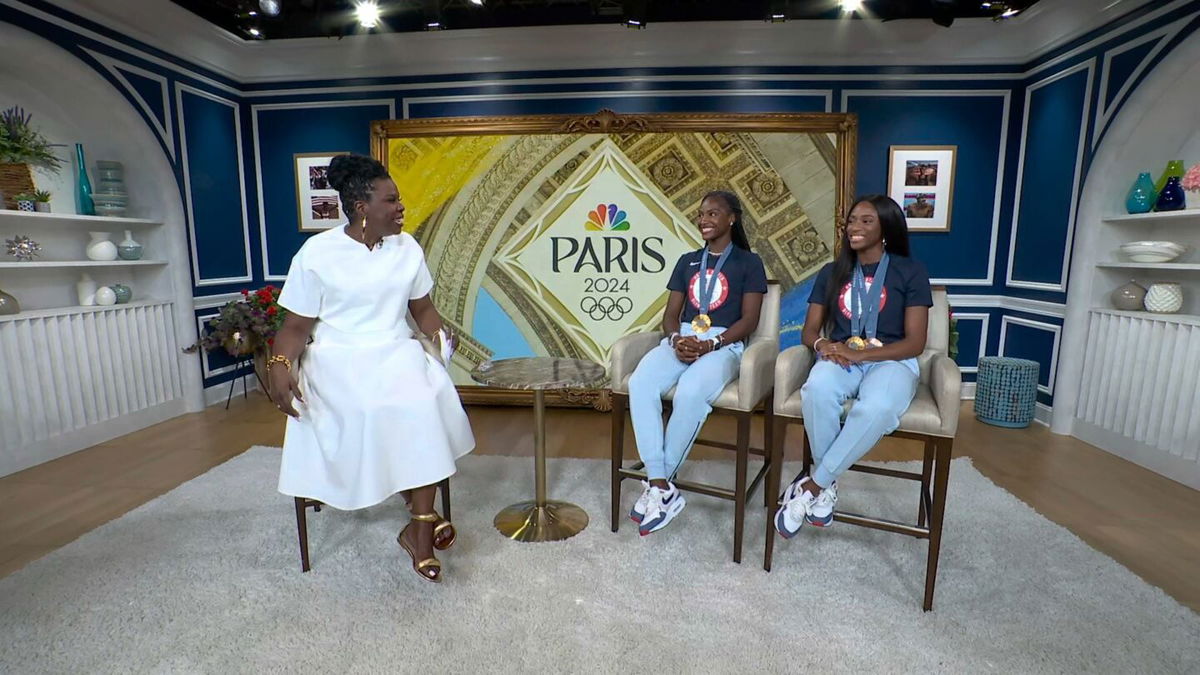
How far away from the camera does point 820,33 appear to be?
4117mm

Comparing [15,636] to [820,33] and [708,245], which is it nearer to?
[708,245]

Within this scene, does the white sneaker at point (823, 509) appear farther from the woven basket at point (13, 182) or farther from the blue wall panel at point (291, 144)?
the woven basket at point (13, 182)

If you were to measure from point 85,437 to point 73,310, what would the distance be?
783 mm

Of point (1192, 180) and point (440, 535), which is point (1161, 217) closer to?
point (1192, 180)

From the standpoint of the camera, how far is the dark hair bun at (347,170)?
2.01 metres

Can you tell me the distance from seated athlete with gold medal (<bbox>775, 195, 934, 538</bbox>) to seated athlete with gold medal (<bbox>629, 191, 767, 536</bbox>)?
32 cm

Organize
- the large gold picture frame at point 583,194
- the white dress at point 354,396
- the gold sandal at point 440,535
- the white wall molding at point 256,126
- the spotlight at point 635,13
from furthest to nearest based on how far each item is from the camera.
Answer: the white wall molding at point 256,126, the large gold picture frame at point 583,194, the spotlight at point 635,13, the gold sandal at point 440,535, the white dress at point 354,396

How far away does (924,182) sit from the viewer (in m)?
4.35

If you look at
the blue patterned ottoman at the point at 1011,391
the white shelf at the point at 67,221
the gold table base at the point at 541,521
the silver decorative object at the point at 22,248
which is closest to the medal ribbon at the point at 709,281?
the gold table base at the point at 541,521

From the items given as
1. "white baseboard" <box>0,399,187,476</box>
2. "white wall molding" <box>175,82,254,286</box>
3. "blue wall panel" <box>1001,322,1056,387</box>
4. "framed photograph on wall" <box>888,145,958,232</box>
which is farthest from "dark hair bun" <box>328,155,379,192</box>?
"blue wall panel" <box>1001,322,1056,387</box>

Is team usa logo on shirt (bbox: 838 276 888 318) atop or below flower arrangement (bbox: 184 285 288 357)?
atop

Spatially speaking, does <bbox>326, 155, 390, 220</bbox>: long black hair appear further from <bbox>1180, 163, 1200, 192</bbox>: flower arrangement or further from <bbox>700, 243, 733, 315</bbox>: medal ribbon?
<bbox>1180, 163, 1200, 192</bbox>: flower arrangement

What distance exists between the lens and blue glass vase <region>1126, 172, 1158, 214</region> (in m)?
3.42

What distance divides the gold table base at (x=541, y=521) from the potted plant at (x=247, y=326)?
8.40 feet
